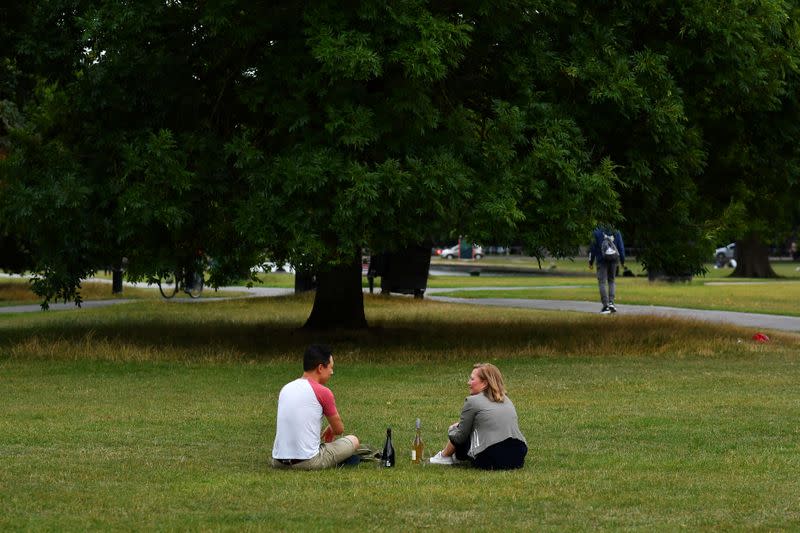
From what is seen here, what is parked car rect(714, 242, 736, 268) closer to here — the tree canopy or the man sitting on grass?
the tree canopy

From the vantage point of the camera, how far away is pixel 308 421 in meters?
10.6

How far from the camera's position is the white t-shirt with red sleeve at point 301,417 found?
10570mm

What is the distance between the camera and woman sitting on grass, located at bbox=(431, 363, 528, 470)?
10.7 m

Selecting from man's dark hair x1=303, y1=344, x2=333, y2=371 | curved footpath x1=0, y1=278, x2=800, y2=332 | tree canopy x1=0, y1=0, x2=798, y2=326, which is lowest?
curved footpath x1=0, y1=278, x2=800, y2=332

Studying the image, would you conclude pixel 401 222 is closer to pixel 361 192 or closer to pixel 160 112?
pixel 361 192

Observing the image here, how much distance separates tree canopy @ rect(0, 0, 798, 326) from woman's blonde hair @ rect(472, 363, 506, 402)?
24.4 feet

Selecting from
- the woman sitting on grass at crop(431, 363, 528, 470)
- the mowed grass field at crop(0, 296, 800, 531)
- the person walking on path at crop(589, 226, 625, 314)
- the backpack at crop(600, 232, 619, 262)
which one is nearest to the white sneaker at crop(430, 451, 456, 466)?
the woman sitting on grass at crop(431, 363, 528, 470)

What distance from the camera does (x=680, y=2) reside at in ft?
69.2

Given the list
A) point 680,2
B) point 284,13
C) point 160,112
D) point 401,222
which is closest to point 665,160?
point 680,2

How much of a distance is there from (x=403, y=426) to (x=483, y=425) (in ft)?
9.21

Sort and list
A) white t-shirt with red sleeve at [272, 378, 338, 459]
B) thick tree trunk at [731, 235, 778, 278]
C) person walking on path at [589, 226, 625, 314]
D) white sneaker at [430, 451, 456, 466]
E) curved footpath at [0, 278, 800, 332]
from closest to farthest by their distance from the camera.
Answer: white t-shirt with red sleeve at [272, 378, 338, 459]
white sneaker at [430, 451, 456, 466]
curved footpath at [0, 278, 800, 332]
person walking on path at [589, 226, 625, 314]
thick tree trunk at [731, 235, 778, 278]

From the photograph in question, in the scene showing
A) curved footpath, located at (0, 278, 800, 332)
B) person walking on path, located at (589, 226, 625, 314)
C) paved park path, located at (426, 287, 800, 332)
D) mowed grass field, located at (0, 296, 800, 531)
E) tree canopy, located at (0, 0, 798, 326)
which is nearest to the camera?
mowed grass field, located at (0, 296, 800, 531)

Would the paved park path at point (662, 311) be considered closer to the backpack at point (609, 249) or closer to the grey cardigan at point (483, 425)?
the backpack at point (609, 249)

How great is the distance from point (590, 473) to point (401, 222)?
8.71 m
